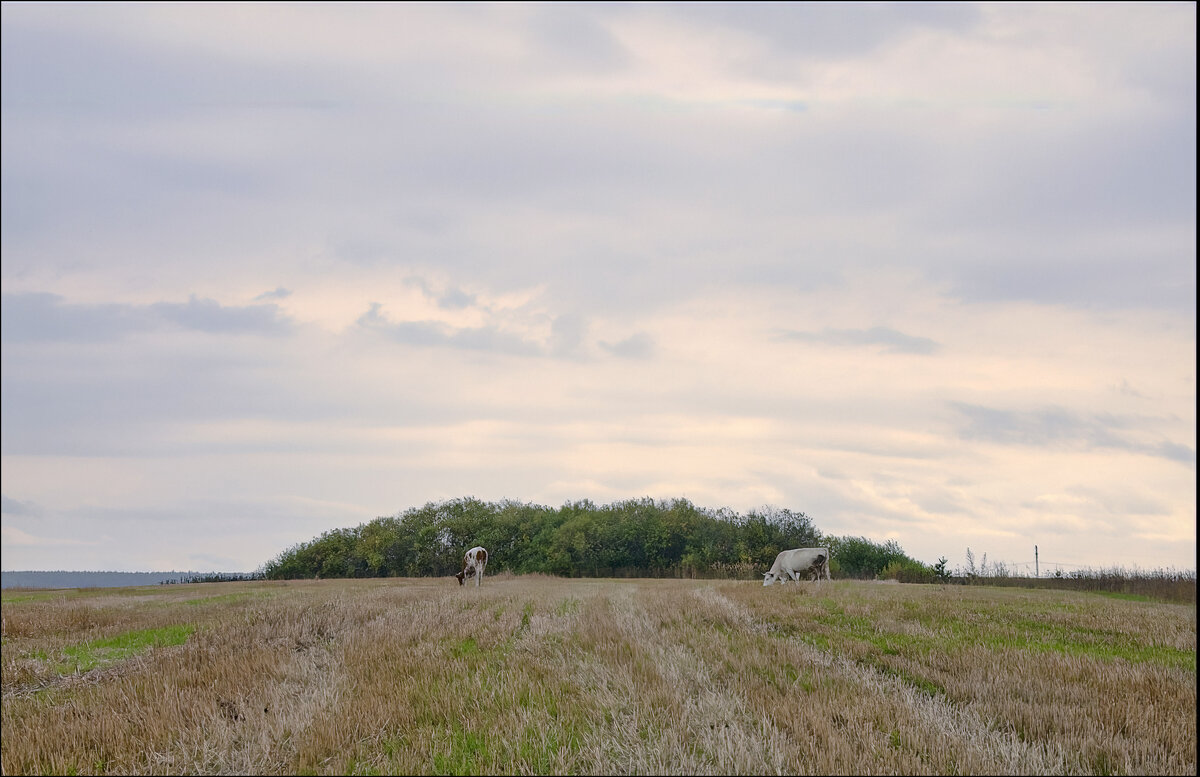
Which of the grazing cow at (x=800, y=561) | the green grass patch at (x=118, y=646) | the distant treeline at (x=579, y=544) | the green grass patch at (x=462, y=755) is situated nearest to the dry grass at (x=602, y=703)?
the green grass patch at (x=462, y=755)

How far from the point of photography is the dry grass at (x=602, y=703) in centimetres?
555

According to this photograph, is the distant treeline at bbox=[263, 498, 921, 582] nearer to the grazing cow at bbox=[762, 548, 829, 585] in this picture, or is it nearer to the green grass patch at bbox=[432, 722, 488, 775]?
the grazing cow at bbox=[762, 548, 829, 585]

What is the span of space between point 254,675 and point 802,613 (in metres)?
12.2

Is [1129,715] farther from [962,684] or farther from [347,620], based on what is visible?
[347,620]

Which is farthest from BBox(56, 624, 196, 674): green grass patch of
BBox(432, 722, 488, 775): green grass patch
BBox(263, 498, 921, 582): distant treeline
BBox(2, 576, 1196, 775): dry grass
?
BBox(263, 498, 921, 582): distant treeline

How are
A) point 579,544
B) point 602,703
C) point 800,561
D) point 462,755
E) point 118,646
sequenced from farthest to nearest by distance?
1. point 579,544
2. point 800,561
3. point 118,646
4. point 602,703
5. point 462,755

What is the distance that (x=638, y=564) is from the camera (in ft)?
265

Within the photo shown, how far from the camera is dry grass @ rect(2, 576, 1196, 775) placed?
18.2ft

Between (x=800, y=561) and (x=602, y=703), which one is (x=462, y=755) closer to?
(x=602, y=703)

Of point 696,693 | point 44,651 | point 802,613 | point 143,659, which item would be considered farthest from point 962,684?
point 44,651

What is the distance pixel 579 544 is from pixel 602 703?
7501 centimetres

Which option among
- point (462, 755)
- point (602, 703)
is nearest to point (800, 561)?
point (602, 703)

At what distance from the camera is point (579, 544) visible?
8050 centimetres

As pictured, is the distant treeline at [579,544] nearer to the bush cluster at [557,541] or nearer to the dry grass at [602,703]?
the bush cluster at [557,541]
